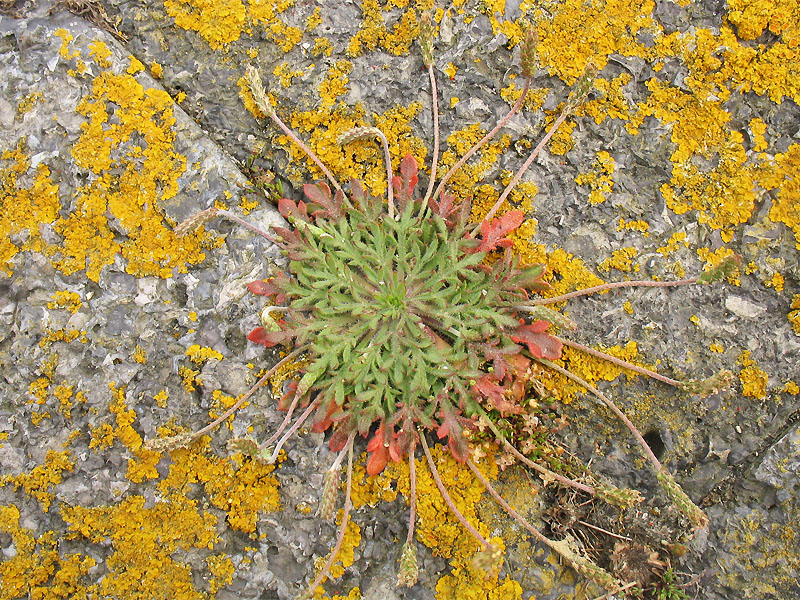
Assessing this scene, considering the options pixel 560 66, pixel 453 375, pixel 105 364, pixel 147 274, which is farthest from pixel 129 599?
pixel 560 66

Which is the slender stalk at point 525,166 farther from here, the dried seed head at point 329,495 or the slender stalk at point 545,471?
the dried seed head at point 329,495

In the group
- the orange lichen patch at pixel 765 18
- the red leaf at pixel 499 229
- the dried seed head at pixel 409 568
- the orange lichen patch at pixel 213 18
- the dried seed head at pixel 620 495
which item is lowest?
the dried seed head at pixel 409 568

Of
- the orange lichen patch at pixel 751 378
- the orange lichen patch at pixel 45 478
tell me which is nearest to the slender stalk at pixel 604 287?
the orange lichen patch at pixel 751 378

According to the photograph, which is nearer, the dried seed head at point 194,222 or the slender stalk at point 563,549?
the slender stalk at point 563,549

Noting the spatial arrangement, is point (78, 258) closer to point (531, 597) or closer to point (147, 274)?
point (147, 274)

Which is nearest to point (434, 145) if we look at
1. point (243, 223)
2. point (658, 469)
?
point (243, 223)

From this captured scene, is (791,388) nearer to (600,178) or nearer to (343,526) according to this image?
(600,178)
